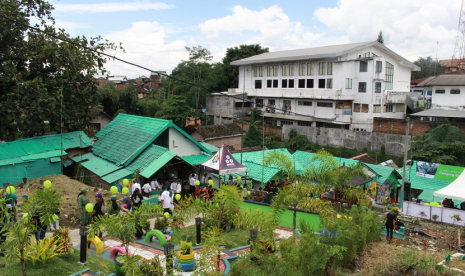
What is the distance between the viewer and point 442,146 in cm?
2566

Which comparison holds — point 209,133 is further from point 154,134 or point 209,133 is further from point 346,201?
point 346,201

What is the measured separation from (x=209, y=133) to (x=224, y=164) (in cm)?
1537

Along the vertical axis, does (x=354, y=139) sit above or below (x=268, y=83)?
below

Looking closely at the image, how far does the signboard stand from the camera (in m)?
18.4

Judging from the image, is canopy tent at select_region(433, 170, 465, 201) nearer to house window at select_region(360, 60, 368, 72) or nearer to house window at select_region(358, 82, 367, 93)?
house window at select_region(358, 82, 367, 93)

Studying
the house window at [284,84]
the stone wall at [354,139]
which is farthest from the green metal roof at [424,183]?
the house window at [284,84]

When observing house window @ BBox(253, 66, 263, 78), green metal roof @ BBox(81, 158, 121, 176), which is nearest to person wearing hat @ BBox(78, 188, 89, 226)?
green metal roof @ BBox(81, 158, 121, 176)

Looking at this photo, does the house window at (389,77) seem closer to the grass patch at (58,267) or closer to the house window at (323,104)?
the house window at (323,104)

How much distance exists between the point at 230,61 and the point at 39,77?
104 feet

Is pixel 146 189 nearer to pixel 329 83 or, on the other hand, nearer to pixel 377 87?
pixel 329 83

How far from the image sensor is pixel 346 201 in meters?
14.4

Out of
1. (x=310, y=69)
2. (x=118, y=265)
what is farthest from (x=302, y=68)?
(x=118, y=265)

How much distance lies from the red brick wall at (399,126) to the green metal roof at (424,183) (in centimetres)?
1178

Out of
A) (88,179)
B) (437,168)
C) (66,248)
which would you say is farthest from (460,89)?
(66,248)
